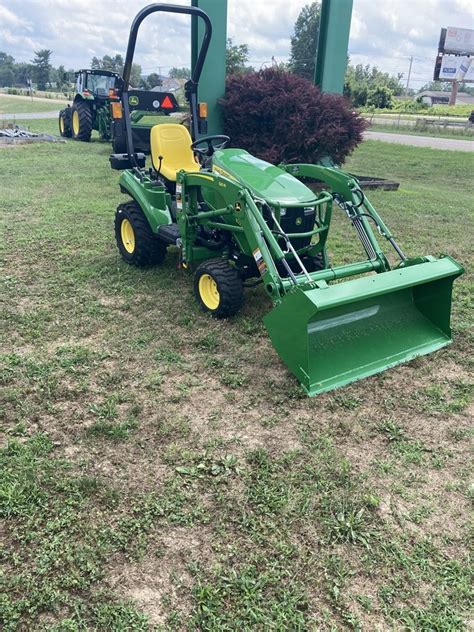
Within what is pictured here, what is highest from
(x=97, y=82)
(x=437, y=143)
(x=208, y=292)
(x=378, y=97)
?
(x=378, y=97)

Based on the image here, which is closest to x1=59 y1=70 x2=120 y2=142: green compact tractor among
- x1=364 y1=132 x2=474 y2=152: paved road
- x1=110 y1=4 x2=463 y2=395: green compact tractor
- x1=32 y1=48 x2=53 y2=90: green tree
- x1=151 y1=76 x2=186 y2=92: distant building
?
x1=151 y1=76 x2=186 y2=92: distant building

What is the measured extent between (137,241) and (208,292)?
3.88 ft

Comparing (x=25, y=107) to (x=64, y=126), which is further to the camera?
(x=25, y=107)

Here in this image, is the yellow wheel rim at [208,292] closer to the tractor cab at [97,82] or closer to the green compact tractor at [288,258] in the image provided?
the green compact tractor at [288,258]

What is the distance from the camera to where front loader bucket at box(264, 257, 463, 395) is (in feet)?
10.4

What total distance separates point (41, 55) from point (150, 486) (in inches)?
4456

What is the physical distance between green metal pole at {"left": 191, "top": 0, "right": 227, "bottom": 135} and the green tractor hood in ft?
16.0

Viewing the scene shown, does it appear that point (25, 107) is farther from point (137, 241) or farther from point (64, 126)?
point (137, 241)

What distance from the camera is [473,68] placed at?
49.6 meters

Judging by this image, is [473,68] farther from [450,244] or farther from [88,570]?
[88,570]

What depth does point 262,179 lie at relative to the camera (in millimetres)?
4184

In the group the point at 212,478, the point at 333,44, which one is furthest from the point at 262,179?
the point at 333,44

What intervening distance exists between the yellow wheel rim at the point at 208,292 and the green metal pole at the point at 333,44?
750cm

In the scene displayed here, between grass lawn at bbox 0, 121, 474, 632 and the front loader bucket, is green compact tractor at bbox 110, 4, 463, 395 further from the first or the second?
grass lawn at bbox 0, 121, 474, 632
